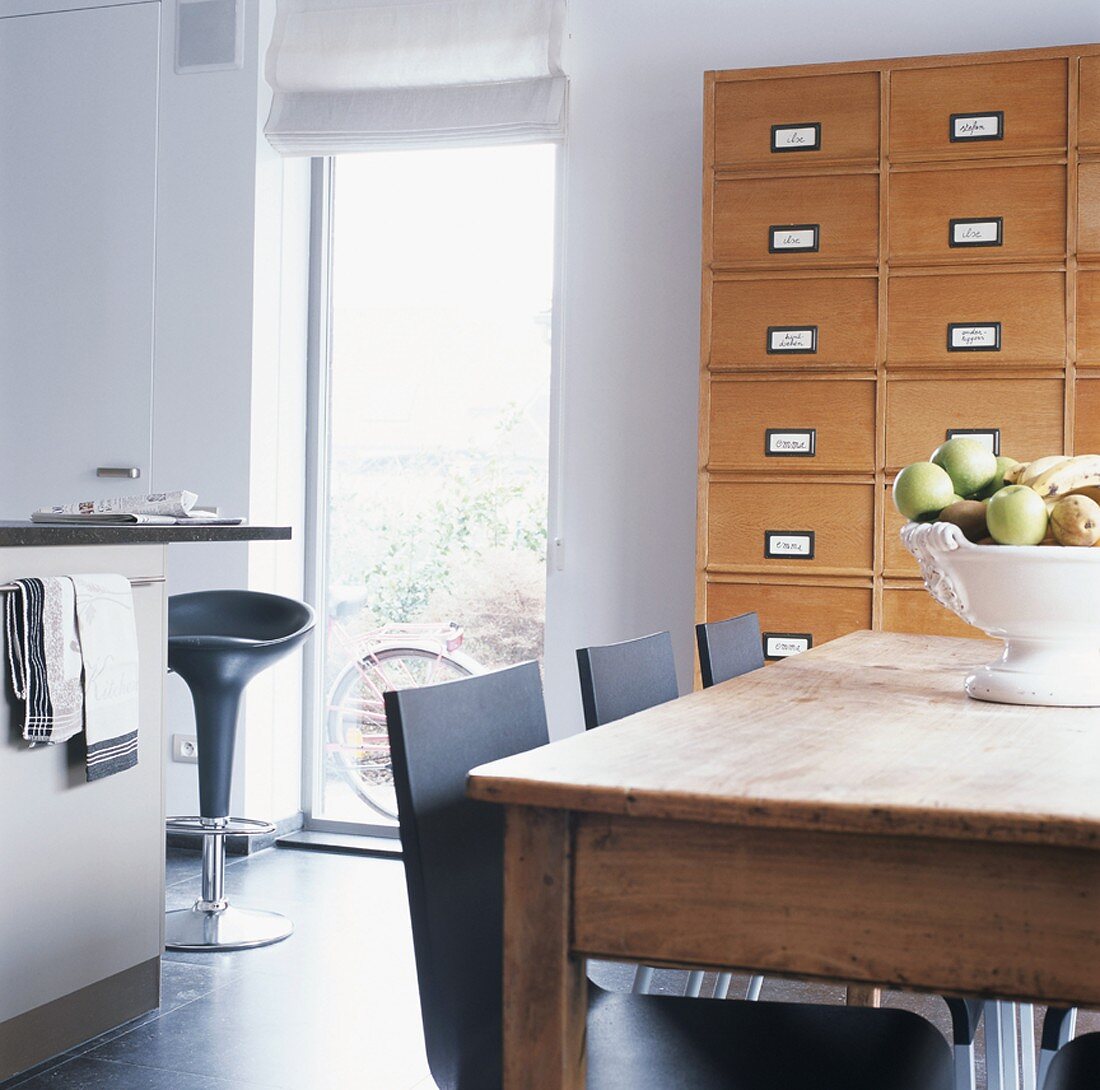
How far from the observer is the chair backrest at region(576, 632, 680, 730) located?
1.78m

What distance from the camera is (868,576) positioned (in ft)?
11.3

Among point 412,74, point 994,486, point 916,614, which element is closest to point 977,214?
point 916,614

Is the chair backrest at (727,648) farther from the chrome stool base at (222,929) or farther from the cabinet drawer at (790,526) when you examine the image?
the chrome stool base at (222,929)

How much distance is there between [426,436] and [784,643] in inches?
58.2

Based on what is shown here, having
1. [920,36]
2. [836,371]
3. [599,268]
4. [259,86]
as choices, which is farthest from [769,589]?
[259,86]

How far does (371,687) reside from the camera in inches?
176

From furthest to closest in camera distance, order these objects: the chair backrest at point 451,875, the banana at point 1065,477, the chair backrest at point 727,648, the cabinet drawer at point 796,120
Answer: the cabinet drawer at point 796,120 → the chair backrest at point 727,648 → the banana at point 1065,477 → the chair backrest at point 451,875

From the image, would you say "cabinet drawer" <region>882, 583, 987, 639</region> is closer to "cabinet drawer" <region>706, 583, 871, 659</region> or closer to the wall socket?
"cabinet drawer" <region>706, 583, 871, 659</region>

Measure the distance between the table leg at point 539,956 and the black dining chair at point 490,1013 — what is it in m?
0.20

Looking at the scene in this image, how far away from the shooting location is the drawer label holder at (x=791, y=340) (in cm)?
348

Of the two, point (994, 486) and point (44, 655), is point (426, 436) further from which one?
point (994, 486)

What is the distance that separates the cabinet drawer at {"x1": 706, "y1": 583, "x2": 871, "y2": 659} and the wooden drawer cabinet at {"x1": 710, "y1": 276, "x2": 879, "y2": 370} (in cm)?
57

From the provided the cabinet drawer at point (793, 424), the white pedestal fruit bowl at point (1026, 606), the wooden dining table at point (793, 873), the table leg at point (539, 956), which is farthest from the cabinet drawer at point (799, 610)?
the table leg at point (539, 956)

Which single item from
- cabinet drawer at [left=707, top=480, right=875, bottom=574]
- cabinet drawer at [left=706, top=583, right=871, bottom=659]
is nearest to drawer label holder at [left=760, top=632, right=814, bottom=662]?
cabinet drawer at [left=706, top=583, right=871, bottom=659]
